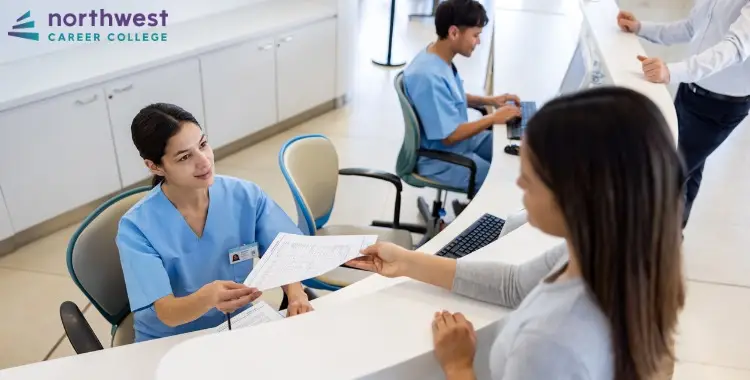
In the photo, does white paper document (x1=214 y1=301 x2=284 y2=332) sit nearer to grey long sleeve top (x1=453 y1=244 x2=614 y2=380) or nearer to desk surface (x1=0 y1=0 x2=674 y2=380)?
desk surface (x1=0 y1=0 x2=674 y2=380)

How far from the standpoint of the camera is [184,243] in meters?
1.52

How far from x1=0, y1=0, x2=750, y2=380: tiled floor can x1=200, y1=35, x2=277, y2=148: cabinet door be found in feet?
0.66

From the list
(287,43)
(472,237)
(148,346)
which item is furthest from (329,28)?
(148,346)

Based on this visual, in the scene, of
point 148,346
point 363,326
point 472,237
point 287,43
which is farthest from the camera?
point 287,43

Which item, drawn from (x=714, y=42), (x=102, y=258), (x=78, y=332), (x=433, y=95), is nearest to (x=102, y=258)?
(x=102, y=258)

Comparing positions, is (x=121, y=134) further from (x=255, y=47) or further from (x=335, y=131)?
(x=335, y=131)

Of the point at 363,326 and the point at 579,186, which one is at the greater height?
the point at 579,186

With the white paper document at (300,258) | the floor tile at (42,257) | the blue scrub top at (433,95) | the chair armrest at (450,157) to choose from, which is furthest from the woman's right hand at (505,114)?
the floor tile at (42,257)

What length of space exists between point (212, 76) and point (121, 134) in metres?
0.65

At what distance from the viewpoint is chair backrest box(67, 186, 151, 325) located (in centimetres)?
159

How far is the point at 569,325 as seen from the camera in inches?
30.4

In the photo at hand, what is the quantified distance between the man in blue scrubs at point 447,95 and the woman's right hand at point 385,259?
135 centimetres

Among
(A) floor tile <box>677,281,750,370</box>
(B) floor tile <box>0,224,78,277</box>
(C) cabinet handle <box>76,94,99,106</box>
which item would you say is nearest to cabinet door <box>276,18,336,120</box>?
(C) cabinet handle <box>76,94,99,106</box>

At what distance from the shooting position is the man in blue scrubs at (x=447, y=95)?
2490mm
